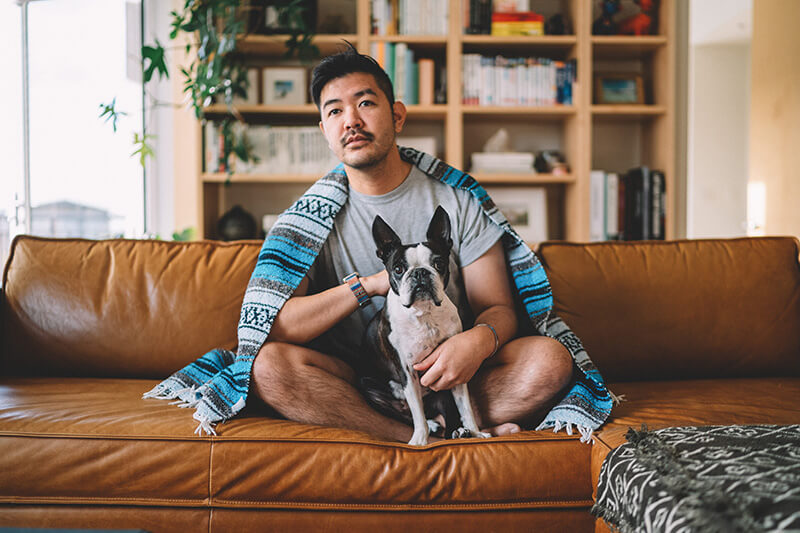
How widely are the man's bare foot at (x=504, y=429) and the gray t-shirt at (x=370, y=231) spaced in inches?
15.7

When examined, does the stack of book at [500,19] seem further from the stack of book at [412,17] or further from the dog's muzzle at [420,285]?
the dog's muzzle at [420,285]

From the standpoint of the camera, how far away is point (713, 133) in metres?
4.34

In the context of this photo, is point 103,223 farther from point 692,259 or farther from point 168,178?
point 692,259

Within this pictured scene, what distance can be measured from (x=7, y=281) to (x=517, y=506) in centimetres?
166

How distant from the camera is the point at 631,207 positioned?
11.1 feet

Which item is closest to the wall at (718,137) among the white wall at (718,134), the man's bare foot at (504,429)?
the white wall at (718,134)

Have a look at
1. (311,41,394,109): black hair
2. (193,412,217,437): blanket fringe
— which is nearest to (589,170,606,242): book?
(311,41,394,109): black hair

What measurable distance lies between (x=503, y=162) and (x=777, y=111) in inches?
64.6

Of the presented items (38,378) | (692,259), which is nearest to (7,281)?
(38,378)

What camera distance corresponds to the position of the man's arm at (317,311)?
1580mm

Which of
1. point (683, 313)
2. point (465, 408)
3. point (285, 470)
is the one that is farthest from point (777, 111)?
point (285, 470)

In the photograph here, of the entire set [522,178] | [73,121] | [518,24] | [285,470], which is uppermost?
[518,24]

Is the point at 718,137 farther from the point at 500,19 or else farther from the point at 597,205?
the point at 500,19

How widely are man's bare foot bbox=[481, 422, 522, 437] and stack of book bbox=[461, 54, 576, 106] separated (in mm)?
2200
